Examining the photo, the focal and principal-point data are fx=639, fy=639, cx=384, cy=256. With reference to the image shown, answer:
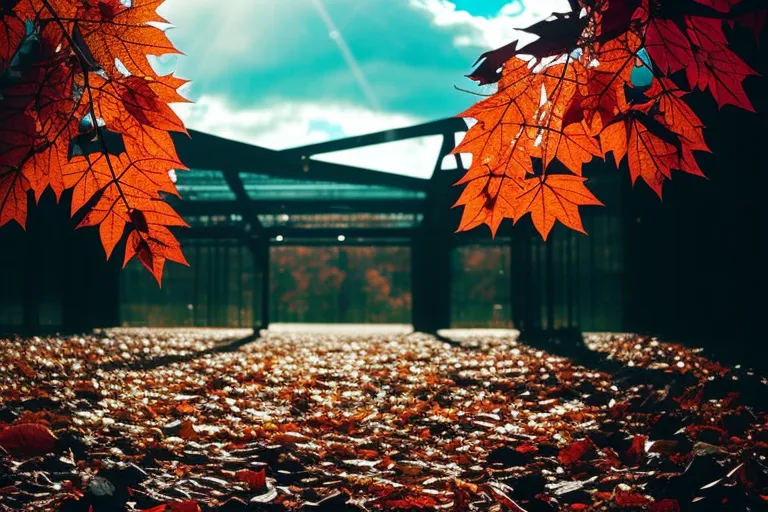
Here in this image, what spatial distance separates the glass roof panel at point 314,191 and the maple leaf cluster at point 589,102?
15.5 m

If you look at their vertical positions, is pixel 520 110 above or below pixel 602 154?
above

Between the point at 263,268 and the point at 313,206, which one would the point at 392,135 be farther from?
the point at 263,268

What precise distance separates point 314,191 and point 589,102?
54.3 ft

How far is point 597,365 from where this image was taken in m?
6.83

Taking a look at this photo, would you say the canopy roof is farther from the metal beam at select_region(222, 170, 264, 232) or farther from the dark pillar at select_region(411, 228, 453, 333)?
the dark pillar at select_region(411, 228, 453, 333)

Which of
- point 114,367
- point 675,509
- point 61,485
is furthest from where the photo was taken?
point 114,367

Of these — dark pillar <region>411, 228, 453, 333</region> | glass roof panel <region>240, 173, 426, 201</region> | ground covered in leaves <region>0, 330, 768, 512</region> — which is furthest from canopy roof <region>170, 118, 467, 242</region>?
ground covered in leaves <region>0, 330, 768, 512</region>

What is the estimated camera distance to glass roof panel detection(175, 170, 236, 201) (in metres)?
17.0

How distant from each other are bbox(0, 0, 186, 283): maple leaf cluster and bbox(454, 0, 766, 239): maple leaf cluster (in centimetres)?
71

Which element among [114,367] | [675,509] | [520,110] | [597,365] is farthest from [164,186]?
[597,365]

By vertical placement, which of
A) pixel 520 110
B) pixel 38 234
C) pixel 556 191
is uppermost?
pixel 38 234

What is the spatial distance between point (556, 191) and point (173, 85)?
36.2 inches

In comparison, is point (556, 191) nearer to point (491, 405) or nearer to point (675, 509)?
point (675, 509)

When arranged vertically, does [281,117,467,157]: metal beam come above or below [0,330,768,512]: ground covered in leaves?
above
